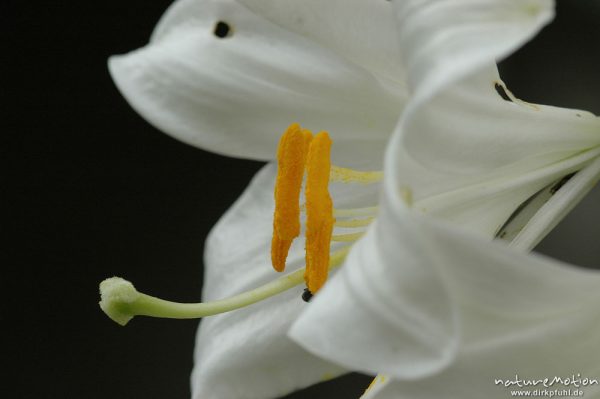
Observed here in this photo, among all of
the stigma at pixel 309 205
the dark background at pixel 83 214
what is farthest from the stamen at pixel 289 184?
the dark background at pixel 83 214

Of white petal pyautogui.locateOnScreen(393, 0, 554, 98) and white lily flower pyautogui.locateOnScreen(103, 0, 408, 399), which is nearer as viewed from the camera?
white petal pyautogui.locateOnScreen(393, 0, 554, 98)

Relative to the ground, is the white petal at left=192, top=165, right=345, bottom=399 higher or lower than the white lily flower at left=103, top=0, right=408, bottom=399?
lower

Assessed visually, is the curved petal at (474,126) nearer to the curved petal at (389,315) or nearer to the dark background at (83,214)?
the curved petal at (389,315)

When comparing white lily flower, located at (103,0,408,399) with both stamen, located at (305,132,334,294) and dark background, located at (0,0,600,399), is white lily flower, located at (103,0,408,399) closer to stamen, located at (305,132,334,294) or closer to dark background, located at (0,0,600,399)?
stamen, located at (305,132,334,294)

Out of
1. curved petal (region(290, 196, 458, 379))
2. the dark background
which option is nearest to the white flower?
curved petal (region(290, 196, 458, 379))

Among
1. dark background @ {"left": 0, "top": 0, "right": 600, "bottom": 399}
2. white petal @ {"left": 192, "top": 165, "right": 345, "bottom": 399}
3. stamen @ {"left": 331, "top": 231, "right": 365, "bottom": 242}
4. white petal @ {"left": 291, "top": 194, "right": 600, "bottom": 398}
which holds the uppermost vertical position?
white petal @ {"left": 291, "top": 194, "right": 600, "bottom": 398}

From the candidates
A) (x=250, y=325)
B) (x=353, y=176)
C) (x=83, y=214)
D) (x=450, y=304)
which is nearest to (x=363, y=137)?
(x=353, y=176)

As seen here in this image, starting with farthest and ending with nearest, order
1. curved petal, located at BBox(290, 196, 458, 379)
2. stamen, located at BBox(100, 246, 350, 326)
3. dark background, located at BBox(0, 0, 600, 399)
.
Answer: dark background, located at BBox(0, 0, 600, 399) → stamen, located at BBox(100, 246, 350, 326) → curved petal, located at BBox(290, 196, 458, 379)
